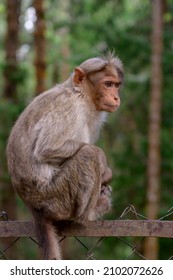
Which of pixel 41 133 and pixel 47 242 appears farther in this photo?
pixel 41 133

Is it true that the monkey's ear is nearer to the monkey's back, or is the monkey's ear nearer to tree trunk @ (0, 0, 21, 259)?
the monkey's back

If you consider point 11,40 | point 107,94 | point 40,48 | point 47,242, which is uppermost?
point 11,40

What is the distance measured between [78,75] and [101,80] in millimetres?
202

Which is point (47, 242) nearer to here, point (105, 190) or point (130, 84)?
point (105, 190)

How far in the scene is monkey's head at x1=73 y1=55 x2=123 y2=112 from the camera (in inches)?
199

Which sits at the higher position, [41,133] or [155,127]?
[41,133]

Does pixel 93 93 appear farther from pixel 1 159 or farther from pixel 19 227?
pixel 1 159

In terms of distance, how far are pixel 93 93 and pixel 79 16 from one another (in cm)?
947

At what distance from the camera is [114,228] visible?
3.57 meters

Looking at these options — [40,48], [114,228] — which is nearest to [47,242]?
[114,228]

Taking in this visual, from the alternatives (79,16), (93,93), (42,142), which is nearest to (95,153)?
(42,142)

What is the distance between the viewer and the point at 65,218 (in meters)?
4.46

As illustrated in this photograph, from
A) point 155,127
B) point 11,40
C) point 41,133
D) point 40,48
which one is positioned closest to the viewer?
point 41,133

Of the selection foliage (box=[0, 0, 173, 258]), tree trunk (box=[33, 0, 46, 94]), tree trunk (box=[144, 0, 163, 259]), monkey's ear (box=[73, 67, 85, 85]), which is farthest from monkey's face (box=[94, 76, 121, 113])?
tree trunk (box=[33, 0, 46, 94])
